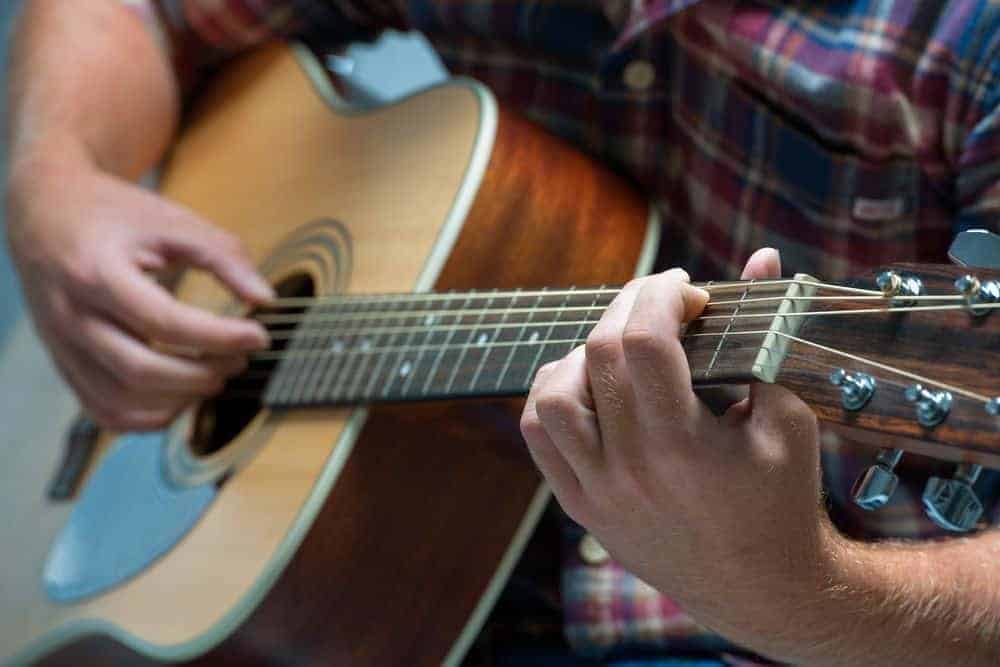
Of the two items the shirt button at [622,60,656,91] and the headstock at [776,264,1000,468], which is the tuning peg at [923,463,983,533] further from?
the shirt button at [622,60,656,91]

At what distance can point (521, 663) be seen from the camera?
35.5 inches

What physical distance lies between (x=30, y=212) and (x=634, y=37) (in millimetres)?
555

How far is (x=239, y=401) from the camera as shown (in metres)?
0.98

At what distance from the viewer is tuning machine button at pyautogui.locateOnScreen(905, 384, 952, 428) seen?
438 millimetres

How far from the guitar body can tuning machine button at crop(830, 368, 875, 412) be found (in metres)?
0.30

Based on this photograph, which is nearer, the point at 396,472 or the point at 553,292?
the point at 553,292

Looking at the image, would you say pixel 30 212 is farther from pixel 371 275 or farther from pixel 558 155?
pixel 558 155

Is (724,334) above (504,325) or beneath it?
above

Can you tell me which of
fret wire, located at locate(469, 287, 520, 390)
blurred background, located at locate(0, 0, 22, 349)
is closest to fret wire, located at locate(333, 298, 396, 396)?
fret wire, located at locate(469, 287, 520, 390)

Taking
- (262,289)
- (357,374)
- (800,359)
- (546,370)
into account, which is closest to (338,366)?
(357,374)

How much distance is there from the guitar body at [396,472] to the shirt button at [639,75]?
0.23ft

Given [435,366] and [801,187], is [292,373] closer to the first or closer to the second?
[435,366]

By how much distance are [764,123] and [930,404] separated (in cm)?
40

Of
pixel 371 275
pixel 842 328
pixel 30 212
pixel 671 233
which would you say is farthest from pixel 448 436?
pixel 30 212
